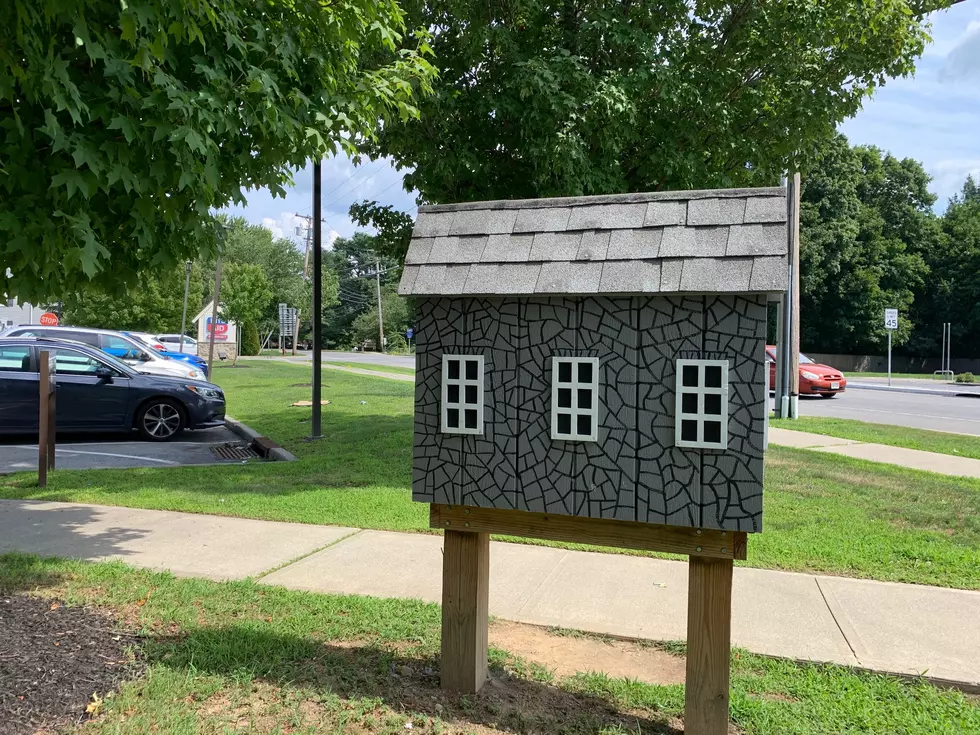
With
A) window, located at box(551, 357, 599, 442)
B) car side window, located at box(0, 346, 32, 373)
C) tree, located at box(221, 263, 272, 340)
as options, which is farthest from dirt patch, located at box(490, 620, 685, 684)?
tree, located at box(221, 263, 272, 340)

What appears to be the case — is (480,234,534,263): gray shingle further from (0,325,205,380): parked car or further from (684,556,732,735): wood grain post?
(0,325,205,380): parked car

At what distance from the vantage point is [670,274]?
2.75m

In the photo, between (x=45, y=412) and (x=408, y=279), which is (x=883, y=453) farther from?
(x=45, y=412)

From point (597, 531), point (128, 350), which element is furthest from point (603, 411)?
point (128, 350)

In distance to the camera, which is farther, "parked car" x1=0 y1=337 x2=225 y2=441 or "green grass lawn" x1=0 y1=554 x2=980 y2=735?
"parked car" x1=0 y1=337 x2=225 y2=441

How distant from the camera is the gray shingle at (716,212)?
2.81 m

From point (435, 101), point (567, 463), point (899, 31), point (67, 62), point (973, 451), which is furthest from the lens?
point (973, 451)

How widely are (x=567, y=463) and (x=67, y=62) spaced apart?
2710mm

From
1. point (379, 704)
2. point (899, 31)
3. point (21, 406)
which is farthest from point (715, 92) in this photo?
point (21, 406)

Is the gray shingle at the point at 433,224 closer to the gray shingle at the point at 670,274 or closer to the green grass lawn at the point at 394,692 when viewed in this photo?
the gray shingle at the point at 670,274

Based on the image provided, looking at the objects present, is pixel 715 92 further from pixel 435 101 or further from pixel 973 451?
pixel 973 451

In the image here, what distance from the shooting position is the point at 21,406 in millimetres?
10406

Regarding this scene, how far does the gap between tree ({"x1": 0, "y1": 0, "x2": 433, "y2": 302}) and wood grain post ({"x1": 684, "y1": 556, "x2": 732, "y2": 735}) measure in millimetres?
2813

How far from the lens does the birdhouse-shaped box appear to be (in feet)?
8.77
